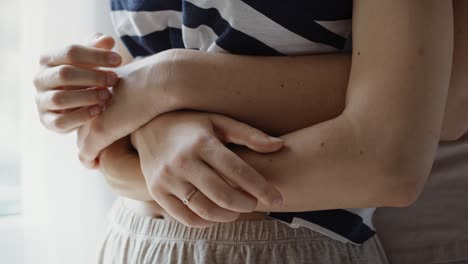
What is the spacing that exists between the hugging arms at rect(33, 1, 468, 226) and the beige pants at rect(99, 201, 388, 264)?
0.07 meters

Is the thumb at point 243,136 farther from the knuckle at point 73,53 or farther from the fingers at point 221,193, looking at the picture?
the knuckle at point 73,53

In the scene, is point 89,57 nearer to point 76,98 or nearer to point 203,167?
point 76,98

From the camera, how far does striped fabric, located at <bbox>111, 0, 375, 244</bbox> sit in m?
0.71

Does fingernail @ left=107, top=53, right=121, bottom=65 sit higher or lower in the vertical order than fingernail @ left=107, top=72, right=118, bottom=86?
higher

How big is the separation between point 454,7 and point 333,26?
13 cm

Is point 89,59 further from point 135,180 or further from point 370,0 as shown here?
point 370,0

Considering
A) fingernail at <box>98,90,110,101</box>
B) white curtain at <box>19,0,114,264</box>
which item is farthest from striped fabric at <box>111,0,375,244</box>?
white curtain at <box>19,0,114,264</box>

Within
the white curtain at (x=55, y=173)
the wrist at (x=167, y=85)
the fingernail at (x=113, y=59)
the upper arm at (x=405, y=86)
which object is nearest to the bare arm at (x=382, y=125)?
the upper arm at (x=405, y=86)

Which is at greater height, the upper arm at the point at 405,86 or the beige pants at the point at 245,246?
the upper arm at the point at 405,86

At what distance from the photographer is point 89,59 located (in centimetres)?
76

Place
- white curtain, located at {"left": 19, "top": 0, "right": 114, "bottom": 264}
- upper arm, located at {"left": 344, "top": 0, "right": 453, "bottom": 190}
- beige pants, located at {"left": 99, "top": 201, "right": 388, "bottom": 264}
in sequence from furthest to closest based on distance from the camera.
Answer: white curtain, located at {"left": 19, "top": 0, "right": 114, "bottom": 264}, beige pants, located at {"left": 99, "top": 201, "right": 388, "bottom": 264}, upper arm, located at {"left": 344, "top": 0, "right": 453, "bottom": 190}

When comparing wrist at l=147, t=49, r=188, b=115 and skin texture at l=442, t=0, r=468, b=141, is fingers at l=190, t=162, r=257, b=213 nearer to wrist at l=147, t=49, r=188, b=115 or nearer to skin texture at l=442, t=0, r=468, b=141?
wrist at l=147, t=49, r=188, b=115

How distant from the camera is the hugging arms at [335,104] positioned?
627 millimetres

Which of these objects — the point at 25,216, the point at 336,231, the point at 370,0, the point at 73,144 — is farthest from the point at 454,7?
the point at 25,216
